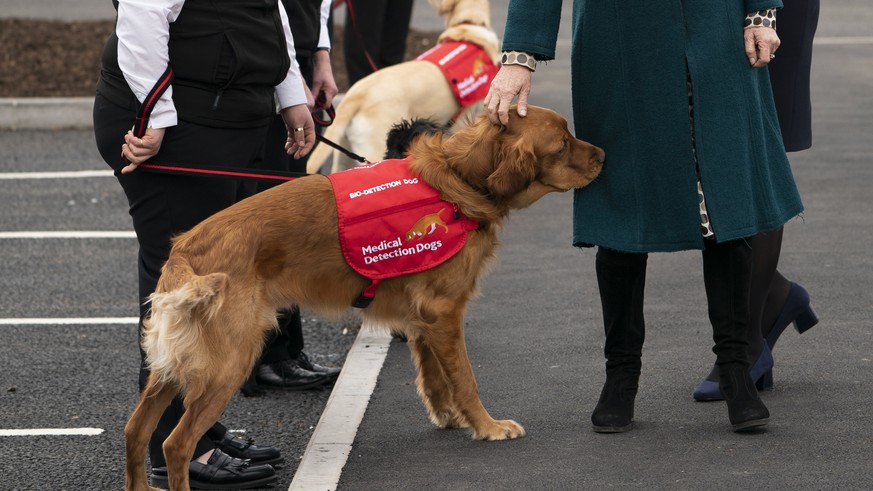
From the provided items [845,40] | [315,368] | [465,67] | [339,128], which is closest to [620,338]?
[315,368]

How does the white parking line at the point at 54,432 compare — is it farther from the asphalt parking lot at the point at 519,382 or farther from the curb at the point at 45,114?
the curb at the point at 45,114

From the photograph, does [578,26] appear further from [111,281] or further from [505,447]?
[111,281]

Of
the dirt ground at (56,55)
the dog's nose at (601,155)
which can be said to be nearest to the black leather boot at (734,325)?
the dog's nose at (601,155)

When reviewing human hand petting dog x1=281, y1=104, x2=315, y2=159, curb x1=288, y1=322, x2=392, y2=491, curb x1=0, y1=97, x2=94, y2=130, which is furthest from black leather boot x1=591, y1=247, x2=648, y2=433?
curb x1=0, y1=97, x2=94, y2=130

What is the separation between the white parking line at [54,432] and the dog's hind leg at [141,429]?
867 millimetres

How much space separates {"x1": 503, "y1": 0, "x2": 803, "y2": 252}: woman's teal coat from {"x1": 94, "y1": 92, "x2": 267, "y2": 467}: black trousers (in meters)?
1.00

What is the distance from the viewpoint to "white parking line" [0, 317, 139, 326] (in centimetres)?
593

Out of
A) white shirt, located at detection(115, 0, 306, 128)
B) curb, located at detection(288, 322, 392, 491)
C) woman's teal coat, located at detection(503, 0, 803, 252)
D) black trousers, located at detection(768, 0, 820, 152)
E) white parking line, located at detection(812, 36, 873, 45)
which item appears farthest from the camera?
white parking line, located at detection(812, 36, 873, 45)

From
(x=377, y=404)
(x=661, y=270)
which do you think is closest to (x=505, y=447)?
(x=377, y=404)

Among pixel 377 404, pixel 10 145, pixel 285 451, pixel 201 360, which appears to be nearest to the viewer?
pixel 201 360

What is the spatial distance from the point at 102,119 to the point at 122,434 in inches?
53.4

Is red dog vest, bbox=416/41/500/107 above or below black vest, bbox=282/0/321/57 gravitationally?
below

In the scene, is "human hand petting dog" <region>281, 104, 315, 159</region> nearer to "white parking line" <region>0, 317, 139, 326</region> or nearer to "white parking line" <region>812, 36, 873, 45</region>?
"white parking line" <region>0, 317, 139, 326</region>

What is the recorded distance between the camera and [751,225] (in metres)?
3.88
